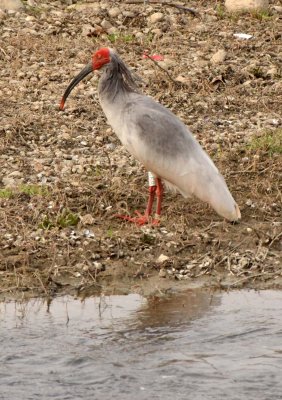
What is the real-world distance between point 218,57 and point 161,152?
339 centimetres

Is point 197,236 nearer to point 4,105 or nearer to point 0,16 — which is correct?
point 4,105

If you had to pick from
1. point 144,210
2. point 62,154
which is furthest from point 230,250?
point 62,154

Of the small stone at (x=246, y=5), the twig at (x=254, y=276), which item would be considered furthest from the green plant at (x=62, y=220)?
the small stone at (x=246, y=5)

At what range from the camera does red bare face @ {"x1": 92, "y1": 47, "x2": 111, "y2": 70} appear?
9.77m

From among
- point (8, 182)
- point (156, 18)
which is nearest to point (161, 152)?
point (8, 182)

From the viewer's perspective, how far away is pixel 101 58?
32.1 feet

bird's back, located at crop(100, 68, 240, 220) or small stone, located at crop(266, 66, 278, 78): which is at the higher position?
small stone, located at crop(266, 66, 278, 78)

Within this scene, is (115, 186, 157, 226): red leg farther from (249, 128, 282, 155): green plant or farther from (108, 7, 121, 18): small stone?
(108, 7, 121, 18): small stone

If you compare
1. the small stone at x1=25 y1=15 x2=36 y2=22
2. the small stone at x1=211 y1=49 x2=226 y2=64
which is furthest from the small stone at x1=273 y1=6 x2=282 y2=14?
the small stone at x1=25 y1=15 x2=36 y2=22

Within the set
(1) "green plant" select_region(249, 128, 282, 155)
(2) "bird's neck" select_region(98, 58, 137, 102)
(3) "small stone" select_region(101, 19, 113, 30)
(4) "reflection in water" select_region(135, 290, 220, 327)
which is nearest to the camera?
(4) "reflection in water" select_region(135, 290, 220, 327)

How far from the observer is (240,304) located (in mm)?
8000

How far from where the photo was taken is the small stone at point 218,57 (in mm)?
12281

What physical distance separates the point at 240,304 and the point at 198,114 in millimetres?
3609

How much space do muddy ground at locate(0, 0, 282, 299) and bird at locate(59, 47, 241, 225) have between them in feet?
0.69
